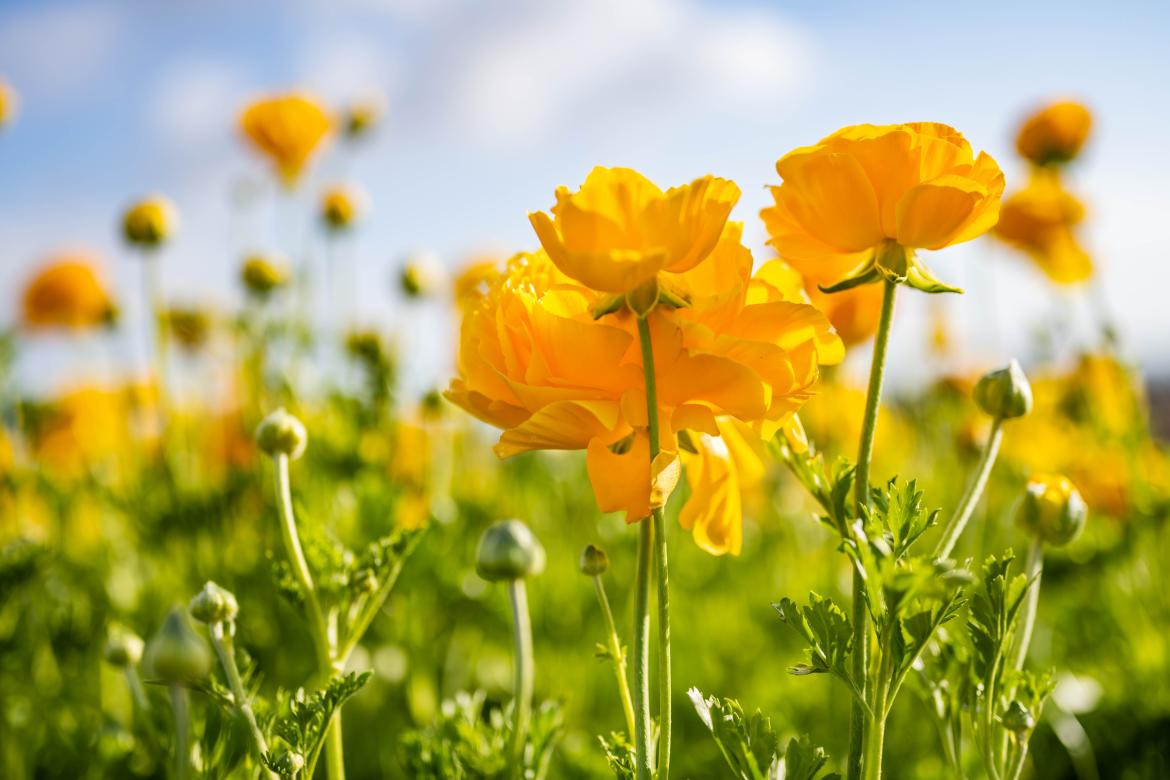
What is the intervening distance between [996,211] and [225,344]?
2204 mm

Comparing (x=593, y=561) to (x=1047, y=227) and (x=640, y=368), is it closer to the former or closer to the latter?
(x=640, y=368)

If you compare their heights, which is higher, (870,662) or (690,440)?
(690,440)

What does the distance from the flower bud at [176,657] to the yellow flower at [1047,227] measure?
7.03ft

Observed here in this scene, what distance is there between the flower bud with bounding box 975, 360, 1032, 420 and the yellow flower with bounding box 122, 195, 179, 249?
1.59m

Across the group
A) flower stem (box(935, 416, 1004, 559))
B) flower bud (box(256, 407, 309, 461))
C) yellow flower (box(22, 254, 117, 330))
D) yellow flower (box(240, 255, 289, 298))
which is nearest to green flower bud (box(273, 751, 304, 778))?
flower bud (box(256, 407, 309, 461))

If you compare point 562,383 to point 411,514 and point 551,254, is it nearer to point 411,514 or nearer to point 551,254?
point 551,254

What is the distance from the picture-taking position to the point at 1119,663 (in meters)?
1.76

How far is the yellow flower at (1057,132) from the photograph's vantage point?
2.24 metres

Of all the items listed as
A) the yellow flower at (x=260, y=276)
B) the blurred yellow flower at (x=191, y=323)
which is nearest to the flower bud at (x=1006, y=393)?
the yellow flower at (x=260, y=276)

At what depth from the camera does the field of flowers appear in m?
0.63

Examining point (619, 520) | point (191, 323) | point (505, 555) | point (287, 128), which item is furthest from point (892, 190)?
point (191, 323)

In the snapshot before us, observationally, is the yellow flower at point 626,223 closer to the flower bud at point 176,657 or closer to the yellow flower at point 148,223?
the flower bud at point 176,657

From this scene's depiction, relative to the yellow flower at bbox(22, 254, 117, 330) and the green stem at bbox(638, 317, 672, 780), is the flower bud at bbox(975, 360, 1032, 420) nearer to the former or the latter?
the green stem at bbox(638, 317, 672, 780)

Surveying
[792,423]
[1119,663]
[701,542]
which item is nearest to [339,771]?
[701,542]
